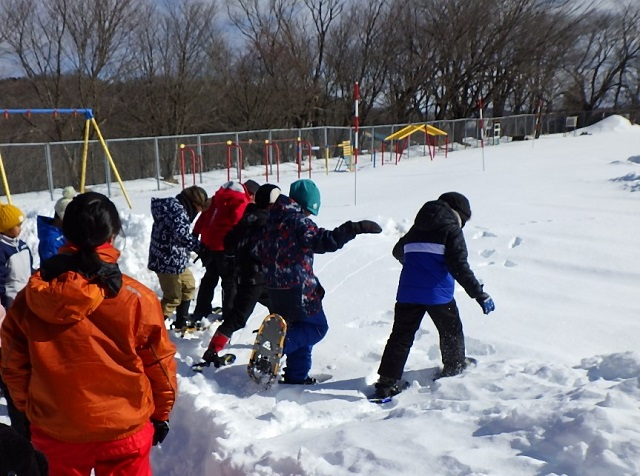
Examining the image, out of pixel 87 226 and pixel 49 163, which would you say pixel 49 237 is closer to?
pixel 87 226

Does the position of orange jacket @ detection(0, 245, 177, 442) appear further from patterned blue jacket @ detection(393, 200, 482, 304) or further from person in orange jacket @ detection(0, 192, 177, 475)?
patterned blue jacket @ detection(393, 200, 482, 304)

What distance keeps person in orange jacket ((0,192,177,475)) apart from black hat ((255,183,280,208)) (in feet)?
7.61

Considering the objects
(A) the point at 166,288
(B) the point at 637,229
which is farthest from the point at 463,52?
(A) the point at 166,288

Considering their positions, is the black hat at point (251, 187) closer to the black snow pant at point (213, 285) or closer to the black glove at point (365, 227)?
the black snow pant at point (213, 285)

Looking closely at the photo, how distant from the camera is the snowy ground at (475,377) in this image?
2742 mm

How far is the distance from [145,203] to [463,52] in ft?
101

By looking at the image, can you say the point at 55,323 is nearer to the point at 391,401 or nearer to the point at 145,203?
the point at 391,401

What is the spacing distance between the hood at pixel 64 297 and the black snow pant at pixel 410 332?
2.53 metres

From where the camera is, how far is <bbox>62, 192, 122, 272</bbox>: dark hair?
2.21 meters

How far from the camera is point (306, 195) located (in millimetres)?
4359

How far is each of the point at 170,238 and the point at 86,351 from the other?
3.29 metres

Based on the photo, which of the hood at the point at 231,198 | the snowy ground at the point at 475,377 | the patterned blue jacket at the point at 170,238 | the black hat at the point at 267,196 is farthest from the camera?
the hood at the point at 231,198

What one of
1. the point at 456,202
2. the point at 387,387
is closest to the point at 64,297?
the point at 387,387

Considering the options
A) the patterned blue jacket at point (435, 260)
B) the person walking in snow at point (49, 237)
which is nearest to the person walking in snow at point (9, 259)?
the person walking in snow at point (49, 237)
